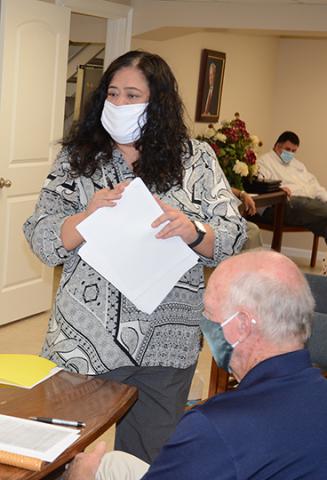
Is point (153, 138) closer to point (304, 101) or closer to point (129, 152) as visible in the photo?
point (129, 152)

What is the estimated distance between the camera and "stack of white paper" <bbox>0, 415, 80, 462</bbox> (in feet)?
5.34

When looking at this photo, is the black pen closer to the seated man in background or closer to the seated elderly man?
the seated elderly man

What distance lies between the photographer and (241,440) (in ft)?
4.31

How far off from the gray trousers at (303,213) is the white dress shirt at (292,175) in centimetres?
27

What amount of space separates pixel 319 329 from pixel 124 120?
101 centimetres

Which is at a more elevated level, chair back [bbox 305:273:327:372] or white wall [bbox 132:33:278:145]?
white wall [bbox 132:33:278:145]

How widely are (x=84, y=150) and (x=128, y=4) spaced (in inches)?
168

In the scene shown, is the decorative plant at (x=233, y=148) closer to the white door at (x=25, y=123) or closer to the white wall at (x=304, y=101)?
the white door at (x=25, y=123)

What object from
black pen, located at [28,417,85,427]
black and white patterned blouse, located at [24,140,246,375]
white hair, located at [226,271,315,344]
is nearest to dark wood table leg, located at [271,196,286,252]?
A: black and white patterned blouse, located at [24,140,246,375]

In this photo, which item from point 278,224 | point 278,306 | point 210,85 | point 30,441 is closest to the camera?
point 278,306

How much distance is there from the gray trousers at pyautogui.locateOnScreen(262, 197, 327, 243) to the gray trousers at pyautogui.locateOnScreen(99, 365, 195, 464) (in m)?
5.62

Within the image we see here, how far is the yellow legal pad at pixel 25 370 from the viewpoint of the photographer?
2.04m

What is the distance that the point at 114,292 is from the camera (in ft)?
6.75

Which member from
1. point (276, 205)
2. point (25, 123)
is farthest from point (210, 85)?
point (25, 123)
